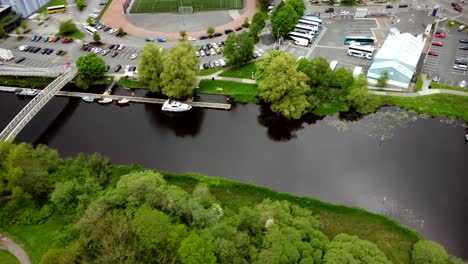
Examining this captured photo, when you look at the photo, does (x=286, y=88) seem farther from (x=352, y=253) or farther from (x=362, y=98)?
(x=352, y=253)

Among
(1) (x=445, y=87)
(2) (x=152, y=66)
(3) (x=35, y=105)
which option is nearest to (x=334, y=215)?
(1) (x=445, y=87)

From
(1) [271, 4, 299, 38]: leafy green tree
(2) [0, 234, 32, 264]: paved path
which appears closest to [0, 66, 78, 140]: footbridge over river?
(2) [0, 234, 32, 264]: paved path

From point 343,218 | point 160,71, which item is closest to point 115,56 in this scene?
point 160,71

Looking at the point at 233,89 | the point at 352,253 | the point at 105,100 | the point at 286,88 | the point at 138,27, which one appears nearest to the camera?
the point at 352,253

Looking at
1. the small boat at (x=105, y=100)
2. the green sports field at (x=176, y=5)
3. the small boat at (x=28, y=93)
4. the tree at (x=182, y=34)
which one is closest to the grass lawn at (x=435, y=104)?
the tree at (x=182, y=34)

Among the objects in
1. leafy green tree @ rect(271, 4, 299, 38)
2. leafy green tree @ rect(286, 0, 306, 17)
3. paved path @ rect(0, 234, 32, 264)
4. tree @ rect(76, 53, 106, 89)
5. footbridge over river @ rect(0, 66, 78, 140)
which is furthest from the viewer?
leafy green tree @ rect(286, 0, 306, 17)

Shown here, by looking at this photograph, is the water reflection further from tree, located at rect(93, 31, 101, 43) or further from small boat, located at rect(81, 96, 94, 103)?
tree, located at rect(93, 31, 101, 43)
